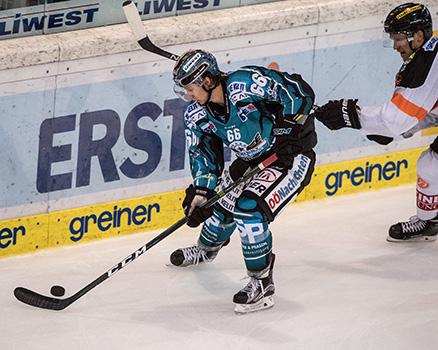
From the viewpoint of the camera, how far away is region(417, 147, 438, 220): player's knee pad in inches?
251

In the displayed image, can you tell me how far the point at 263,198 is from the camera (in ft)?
18.4

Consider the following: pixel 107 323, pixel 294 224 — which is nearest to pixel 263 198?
pixel 107 323

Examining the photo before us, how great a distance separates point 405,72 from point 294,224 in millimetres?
1239

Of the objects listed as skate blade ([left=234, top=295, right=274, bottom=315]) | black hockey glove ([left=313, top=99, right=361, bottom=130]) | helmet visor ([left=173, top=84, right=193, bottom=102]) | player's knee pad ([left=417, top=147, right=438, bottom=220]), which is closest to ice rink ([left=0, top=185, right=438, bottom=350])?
skate blade ([left=234, top=295, right=274, bottom=315])

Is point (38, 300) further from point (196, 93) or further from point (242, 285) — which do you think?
point (196, 93)

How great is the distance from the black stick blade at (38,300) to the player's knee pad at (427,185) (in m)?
1.84

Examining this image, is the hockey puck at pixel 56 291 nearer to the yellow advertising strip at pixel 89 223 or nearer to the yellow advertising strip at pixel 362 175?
the yellow advertising strip at pixel 89 223

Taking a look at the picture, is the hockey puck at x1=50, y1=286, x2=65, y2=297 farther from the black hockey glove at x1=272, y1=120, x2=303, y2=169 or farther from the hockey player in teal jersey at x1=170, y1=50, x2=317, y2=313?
the black hockey glove at x1=272, y1=120, x2=303, y2=169

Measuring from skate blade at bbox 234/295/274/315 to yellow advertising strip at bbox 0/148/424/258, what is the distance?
3.69 feet

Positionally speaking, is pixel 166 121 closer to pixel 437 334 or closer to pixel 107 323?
pixel 107 323

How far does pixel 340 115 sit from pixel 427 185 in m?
0.79

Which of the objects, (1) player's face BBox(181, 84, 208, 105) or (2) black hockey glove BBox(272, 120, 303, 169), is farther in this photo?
(2) black hockey glove BBox(272, 120, 303, 169)

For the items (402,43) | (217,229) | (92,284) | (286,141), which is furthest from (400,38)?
(92,284)

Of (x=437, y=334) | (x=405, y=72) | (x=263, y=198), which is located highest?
(x=405, y=72)
